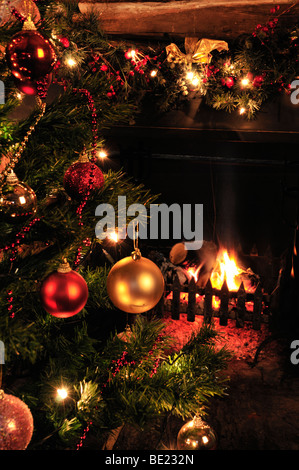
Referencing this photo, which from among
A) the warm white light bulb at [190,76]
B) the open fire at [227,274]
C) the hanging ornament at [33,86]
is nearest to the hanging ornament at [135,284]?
the hanging ornament at [33,86]

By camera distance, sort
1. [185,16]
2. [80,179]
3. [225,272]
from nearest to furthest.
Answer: [80,179] < [185,16] < [225,272]

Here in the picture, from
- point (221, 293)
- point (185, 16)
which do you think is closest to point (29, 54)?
point (185, 16)

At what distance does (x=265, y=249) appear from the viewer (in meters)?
4.27

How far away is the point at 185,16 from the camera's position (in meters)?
2.49

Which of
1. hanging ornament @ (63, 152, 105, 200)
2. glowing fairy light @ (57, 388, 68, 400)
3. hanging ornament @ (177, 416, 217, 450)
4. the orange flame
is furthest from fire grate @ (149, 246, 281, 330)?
hanging ornament @ (63, 152, 105, 200)

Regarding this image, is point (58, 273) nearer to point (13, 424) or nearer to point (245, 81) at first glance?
point (13, 424)

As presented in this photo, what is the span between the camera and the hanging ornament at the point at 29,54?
3.59 ft

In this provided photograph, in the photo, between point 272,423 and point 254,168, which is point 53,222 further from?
point 254,168

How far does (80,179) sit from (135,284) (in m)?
0.46

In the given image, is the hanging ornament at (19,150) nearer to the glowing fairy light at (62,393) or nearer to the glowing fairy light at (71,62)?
the glowing fairy light at (62,393)

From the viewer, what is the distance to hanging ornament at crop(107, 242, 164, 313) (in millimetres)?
1518

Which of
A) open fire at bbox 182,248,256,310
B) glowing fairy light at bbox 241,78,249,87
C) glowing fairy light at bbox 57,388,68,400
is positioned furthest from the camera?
open fire at bbox 182,248,256,310

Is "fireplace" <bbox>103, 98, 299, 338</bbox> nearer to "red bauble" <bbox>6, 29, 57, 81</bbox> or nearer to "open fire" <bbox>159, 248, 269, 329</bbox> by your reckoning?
"open fire" <bbox>159, 248, 269, 329</bbox>

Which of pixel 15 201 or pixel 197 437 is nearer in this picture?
pixel 15 201
